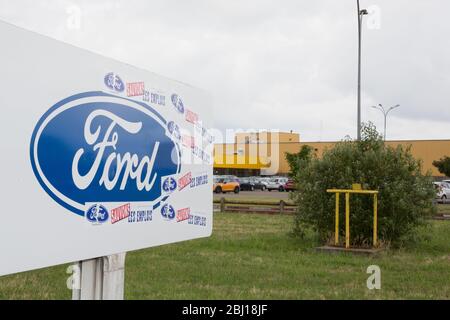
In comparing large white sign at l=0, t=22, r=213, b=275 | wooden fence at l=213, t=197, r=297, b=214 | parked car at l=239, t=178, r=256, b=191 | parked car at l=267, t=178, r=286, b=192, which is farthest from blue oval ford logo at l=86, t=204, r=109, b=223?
parked car at l=267, t=178, r=286, b=192

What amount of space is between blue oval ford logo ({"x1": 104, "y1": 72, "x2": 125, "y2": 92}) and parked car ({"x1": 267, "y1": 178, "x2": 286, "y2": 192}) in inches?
1990

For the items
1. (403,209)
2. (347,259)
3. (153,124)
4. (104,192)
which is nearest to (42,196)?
(104,192)

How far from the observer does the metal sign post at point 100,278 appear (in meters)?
3.52

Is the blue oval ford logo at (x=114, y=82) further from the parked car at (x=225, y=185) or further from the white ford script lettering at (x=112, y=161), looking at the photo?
the parked car at (x=225, y=185)

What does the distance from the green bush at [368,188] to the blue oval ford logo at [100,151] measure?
11.0 metres

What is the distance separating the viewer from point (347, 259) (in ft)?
39.6

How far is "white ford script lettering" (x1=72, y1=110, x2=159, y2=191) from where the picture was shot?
126 inches

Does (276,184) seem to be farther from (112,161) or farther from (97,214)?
(97,214)

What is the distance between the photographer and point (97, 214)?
3.29 meters

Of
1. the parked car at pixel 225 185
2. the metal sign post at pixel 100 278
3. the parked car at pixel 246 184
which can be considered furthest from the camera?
the parked car at pixel 246 184

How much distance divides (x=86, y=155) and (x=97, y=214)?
347mm

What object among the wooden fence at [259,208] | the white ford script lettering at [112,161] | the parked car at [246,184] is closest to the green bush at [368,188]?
the wooden fence at [259,208]

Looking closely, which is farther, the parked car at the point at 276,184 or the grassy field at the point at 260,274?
the parked car at the point at 276,184

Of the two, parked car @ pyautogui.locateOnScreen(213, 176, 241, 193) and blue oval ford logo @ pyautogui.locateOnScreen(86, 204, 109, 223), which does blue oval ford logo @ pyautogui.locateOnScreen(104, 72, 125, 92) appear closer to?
blue oval ford logo @ pyautogui.locateOnScreen(86, 204, 109, 223)
